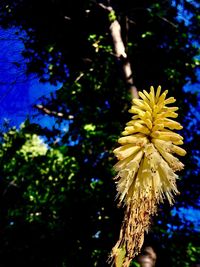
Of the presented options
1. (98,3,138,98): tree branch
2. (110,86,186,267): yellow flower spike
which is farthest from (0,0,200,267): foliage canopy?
(110,86,186,267): yellow flower spike

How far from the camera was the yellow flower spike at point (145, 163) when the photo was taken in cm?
210

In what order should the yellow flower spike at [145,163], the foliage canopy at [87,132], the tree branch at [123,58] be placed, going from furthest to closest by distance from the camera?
the foliage canopy at [87,132]
the tree branch at [123,58]
the yellow flower spike at [145,163]

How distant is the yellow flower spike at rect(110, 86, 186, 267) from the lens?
2.10m

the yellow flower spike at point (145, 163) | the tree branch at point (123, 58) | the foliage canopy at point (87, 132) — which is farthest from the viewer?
the foliage canopy at point (87, 132)

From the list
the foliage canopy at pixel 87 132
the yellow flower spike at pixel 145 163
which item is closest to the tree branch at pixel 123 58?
the foliage canopy at pixel 87 132

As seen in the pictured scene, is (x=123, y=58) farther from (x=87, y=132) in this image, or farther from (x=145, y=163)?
(x=145, y=163)

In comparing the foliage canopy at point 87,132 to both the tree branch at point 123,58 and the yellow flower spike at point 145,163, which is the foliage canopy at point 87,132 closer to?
the tree branch at point 123,58

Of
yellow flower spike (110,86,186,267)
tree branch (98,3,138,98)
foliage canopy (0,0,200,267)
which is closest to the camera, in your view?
yellow flower spike (110,86,186,267)

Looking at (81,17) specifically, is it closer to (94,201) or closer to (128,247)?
(94,201)

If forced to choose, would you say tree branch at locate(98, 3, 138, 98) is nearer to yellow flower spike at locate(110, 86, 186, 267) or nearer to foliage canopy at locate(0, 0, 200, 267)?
foliage canopy at locate(0, 0, 200, 267)

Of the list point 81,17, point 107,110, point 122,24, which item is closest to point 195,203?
point 107,110

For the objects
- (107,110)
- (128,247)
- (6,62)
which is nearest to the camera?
(128,247)

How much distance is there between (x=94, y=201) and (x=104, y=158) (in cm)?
90

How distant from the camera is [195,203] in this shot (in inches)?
297
